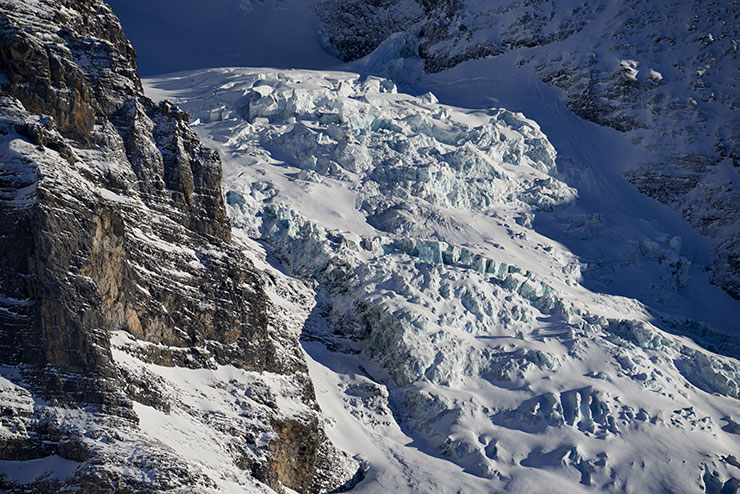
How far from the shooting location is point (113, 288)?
5369 centimetres

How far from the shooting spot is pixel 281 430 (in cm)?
6147

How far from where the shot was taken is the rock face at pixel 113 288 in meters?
48.1

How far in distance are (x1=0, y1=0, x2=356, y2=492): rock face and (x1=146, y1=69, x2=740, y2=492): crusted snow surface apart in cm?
987

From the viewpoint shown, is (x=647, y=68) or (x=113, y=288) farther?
(x=647, y=68)

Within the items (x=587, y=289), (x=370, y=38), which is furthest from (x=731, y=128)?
(x=370, y=38)

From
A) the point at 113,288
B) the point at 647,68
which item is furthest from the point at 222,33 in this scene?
the point at 113,288

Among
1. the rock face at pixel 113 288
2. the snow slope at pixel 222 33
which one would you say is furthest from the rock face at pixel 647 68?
the rock face at pixel 113 288

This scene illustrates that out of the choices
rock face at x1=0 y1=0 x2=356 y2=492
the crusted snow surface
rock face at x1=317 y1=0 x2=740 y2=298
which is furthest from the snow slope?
rock face at x1=0 y1=0 x2=356 y2=492

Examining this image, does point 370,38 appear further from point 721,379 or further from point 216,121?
point 721,379

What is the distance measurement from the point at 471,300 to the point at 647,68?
49.1m

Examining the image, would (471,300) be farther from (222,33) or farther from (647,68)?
(222,33)

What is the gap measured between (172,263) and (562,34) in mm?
78676

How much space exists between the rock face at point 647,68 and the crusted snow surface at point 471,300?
14.9 feet

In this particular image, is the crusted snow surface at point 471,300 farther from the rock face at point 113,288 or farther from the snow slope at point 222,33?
the snow slope at point 222,33
